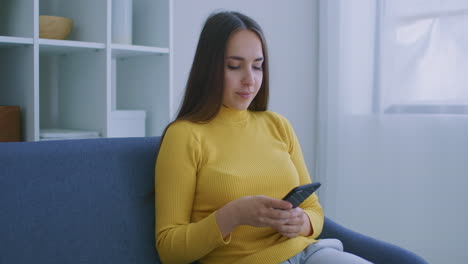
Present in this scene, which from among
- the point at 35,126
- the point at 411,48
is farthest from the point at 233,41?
the point at 411,48

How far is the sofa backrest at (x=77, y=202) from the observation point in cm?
105

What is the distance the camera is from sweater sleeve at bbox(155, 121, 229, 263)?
3.65ft

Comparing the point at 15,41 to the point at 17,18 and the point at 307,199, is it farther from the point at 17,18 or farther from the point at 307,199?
the point at 307,199

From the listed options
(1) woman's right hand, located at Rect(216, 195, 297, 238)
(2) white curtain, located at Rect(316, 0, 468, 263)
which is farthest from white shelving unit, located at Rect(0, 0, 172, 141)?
(2) white curtain, located at Rect(316, 0, 468, 263)

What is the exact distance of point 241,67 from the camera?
1298 millimetres

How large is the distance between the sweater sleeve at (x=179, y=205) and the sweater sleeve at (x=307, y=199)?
0.31m

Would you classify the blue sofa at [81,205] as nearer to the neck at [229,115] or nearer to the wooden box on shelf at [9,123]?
the neck at [229,115]

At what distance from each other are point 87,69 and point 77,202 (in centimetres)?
76

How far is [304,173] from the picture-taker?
1.39 metres

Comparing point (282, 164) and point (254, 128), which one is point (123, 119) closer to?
point (254, 128)

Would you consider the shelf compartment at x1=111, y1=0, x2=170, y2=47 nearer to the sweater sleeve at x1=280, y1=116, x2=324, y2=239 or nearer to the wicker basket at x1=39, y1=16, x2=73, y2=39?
the wicker basket at x1=39, y1=16, x2=73, y2=39

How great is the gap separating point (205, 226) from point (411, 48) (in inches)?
63.2

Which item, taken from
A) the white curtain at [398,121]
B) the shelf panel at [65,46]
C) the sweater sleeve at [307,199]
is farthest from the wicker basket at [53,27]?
the white curtain at [398,121]

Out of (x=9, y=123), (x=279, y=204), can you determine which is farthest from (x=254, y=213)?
(x=9, y=123)
